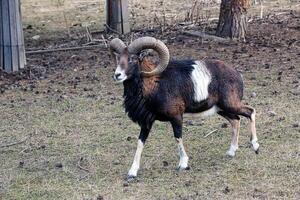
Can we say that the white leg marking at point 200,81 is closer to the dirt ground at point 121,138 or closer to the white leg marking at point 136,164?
the dirt ground at point 121,138

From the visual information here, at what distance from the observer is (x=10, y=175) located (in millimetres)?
7133

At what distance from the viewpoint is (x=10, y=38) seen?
12062 mm

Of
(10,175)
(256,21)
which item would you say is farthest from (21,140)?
(256,21)

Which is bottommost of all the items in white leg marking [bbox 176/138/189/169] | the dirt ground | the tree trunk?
the dirt ground

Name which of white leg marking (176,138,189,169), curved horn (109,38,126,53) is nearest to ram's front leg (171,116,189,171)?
white leg marking (176,138,189,169)

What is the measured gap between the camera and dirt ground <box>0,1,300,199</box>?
6.59 m

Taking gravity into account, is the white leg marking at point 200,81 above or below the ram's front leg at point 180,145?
above

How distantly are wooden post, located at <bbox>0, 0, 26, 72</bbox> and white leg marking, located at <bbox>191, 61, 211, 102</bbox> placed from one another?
18.6ft

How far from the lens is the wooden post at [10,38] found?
39.3ft

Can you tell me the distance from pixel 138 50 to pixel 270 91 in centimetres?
372

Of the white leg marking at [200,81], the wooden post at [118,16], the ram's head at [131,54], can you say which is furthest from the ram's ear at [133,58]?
the wooden post at [118,16]

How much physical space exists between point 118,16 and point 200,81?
8351 mm

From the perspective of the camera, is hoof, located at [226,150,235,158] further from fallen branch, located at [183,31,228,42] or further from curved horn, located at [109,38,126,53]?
fallen branch, located at [183,31,228,42]

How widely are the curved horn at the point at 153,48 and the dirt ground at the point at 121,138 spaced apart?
0.80 meters
